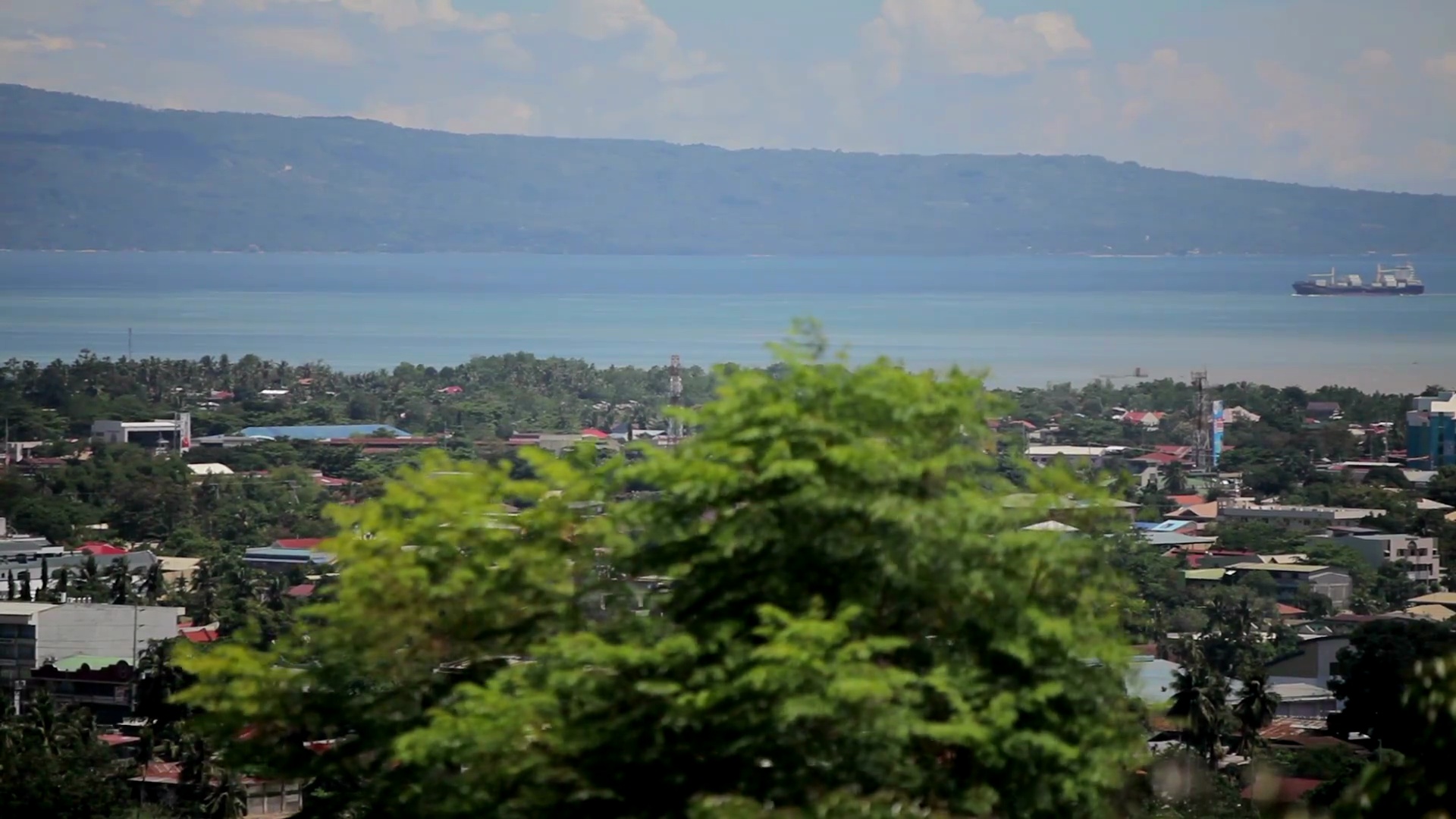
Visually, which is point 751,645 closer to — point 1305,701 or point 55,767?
point 55,767

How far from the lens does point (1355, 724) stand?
48.4 feet

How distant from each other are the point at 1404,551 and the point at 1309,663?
786 centimetres

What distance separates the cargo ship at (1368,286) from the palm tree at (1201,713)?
79322 mm

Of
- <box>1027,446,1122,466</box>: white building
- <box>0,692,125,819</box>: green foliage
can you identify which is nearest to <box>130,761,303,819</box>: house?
<box>0,692,125,819</box>: green foliage

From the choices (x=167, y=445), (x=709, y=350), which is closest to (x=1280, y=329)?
(x=709, y=350)

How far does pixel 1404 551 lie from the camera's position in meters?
26.1

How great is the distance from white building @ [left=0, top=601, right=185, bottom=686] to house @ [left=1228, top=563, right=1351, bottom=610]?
12099 mm

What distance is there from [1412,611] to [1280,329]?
2337 inches

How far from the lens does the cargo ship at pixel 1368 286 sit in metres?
90.2

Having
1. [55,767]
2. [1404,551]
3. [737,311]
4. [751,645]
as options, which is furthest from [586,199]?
[751,645]

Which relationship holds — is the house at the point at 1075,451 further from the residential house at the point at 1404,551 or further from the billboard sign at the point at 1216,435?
the residential house at the point at 1404,551

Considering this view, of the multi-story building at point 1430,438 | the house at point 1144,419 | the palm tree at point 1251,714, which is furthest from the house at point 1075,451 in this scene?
the palm tree at point 1251,714

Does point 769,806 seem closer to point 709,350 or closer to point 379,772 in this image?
point 379,772

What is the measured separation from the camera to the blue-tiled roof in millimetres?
39125
